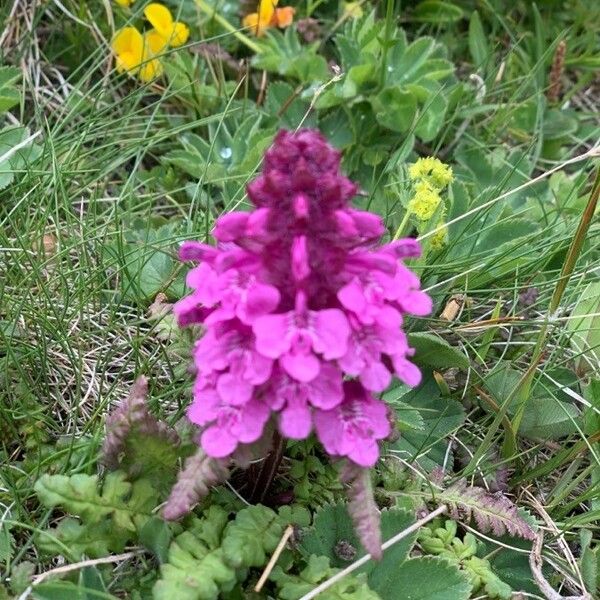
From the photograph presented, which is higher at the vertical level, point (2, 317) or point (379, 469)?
point (2, 317)

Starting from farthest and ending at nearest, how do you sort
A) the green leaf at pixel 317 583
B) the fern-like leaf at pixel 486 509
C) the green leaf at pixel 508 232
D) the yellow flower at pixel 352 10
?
the yellow flower at pixel 352 10 → the green leaf at pixel 508 232 → the fern-like leaf at pixel 486 509 → the green leaf at pixel 317 583

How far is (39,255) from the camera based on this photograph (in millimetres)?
2119

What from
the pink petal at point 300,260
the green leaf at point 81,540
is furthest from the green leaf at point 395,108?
the green leaf at point 81,540

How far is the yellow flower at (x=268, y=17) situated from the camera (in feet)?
8.89

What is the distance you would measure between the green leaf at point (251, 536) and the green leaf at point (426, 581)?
0.75 ft

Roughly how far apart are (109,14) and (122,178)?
528 millimetres

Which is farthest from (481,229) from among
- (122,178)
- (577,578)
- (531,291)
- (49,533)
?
(49,533)

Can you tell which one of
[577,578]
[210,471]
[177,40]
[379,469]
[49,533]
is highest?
[177,40]

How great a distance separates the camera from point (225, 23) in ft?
8.96

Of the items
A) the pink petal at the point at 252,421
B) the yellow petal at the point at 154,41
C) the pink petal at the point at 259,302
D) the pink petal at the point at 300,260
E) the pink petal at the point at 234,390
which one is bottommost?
the pink petal at the point at 252,421

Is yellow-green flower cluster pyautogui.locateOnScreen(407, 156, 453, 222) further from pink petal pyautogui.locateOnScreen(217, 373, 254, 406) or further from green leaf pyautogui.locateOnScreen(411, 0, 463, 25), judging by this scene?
green leaf pyautogui.locateOnScreen(411, 0, 463, 25)

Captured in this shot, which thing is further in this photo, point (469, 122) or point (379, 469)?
point (469, 122)

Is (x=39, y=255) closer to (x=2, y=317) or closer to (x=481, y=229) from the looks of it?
(x=2, y=317)

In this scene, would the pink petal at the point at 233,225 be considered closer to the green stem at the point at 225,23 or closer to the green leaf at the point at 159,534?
the green leaf at the point at 159,534
